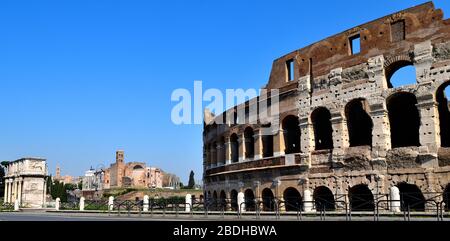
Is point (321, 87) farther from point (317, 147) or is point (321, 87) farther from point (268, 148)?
point (268, 148)

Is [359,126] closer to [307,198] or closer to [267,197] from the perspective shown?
[307,198]

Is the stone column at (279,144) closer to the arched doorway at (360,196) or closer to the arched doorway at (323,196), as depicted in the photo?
the arched doorway at (323,196)

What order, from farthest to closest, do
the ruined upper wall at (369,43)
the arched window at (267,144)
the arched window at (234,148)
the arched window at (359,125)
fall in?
the arched window at (234,148), the arched window at (267,144), the arched window at (359,125), the ruined upper wall at (369,43)

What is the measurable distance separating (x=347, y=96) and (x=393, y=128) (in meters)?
2.85

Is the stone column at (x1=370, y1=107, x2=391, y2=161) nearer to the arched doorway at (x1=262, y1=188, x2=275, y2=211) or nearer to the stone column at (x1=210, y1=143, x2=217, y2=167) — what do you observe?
the arched doorway at (x1=262, y1=188, x2=275, y2=211)

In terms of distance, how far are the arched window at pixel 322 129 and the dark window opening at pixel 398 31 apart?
4.63 metres

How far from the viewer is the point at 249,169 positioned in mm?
24547

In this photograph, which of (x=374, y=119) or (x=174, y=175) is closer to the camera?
(x=374, y=119)

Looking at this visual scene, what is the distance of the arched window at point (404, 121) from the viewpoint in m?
20.2

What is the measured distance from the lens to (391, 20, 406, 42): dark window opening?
18.4 m

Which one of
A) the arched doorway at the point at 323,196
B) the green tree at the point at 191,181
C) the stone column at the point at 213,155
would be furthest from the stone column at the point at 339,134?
the green tree at the point at 191,181

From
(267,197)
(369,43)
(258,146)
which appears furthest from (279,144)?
(369,43)
